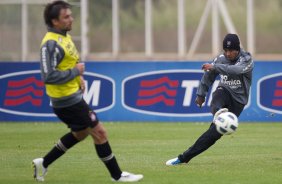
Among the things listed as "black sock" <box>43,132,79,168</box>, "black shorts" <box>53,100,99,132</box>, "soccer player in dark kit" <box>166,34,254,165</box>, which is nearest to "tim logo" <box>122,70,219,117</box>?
"soccer player in dark kit" <box>166,34,254,165</box>

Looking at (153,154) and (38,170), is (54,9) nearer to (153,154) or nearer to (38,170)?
(38,170)

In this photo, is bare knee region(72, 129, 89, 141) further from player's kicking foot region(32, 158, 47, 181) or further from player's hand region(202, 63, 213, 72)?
player's hand region(202, 63, 213, 72)

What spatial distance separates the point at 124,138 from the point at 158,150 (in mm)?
2527

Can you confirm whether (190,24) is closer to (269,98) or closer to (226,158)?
(269,98)

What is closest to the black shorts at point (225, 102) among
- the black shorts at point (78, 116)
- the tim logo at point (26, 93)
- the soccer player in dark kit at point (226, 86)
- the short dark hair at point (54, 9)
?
the soccer player in dark kit at point (226, 86)

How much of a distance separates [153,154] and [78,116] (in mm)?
4271

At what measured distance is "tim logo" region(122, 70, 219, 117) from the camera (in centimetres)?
2281

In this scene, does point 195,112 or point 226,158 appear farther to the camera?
point 195,112

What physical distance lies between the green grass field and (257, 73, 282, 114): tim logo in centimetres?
55

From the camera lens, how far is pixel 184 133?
781 inches

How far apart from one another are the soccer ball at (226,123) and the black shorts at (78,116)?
2.47 metres

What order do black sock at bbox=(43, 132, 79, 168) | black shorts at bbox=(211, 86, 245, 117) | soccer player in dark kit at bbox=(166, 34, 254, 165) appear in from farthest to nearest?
black shorts at bbox=(211, 86, 245, 117) → soccer player in dark kit at bbox=(166, 34, 254, 165) → black sock at bbox=(43, 132, 79, 168)

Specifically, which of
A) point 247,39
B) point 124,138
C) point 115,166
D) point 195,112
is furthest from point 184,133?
point 247,39

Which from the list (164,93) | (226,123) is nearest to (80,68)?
(226,123)
